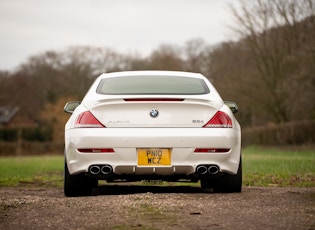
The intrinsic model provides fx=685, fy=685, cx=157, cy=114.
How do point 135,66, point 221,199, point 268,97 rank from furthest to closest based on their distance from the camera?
point 135,66, point 268,97, point 221,199

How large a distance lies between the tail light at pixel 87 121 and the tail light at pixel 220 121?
→ 4.02 feet

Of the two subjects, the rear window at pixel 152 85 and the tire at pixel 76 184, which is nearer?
the rear window at pixel 152 85

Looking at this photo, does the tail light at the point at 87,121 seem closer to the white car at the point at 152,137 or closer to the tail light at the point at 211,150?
the white car at the point at 152,137

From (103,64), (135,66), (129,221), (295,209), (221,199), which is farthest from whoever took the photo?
(103,64)

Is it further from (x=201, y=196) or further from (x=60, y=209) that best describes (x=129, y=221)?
(x=201, y=196)

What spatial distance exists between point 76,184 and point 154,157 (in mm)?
1172

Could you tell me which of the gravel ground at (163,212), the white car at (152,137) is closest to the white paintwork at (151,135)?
the white car at (152,137)

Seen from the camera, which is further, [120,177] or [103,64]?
[103,64]

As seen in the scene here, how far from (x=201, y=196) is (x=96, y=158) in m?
1.26

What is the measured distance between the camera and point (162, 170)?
25.0 ft

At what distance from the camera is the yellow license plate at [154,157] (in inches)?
300

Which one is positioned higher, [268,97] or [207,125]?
[207,125]

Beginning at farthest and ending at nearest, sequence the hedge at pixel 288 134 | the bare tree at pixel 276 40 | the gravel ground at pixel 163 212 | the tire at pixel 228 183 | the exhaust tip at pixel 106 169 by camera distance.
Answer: the bare tree at pixel 276 40 < the hedge at pixel 288 134 < the tire at pixel 228 183 < the exhaust tip at pixel 106 169 < the gravel ground at pixel 163 212

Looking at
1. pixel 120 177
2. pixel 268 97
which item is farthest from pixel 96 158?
pixel 268 97
